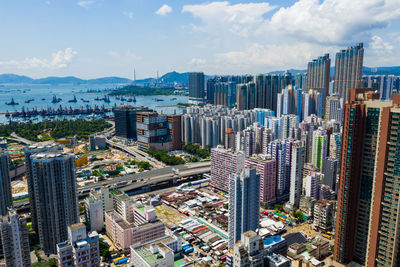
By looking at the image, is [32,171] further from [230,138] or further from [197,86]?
[197,86]

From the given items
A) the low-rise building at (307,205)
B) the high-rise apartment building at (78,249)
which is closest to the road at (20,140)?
the high-rise apartment building at (78,249)

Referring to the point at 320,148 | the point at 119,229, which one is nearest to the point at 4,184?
the point at 119,229

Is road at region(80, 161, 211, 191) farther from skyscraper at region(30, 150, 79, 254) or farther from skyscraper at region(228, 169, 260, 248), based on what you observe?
skyscraper at region(228, 169, 260, 248)

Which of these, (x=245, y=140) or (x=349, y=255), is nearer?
(x=349, y=255)

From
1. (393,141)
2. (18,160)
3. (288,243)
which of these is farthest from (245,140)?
(18,160)

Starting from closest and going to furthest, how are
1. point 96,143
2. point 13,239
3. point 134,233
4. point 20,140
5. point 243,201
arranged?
1. point 13,239
2. point 243,201
3. point 134,233
4. point 96,143
5. point 20,140

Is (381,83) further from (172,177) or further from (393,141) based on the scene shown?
(393,141)
